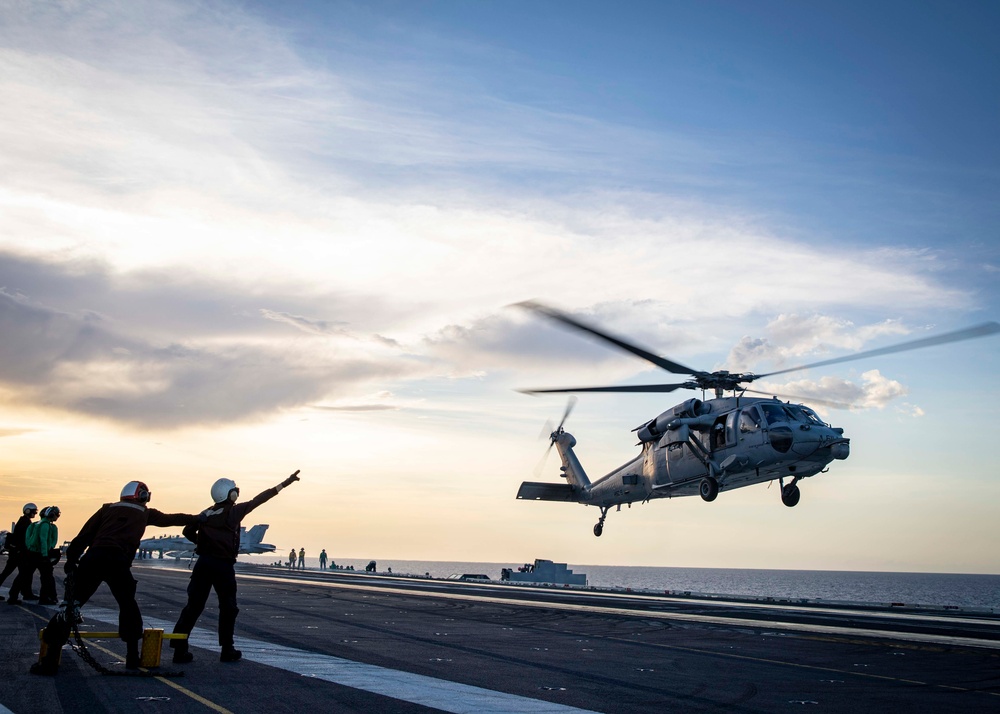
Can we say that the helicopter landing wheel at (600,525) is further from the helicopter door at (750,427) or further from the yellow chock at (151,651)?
the yellow chock at (151,651)

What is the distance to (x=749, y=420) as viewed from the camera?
103ft

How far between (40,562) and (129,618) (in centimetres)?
1234

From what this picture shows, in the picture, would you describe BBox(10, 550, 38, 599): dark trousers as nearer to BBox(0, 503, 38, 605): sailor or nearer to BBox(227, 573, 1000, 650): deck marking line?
BBox(0, 503, 38, 605): sailor

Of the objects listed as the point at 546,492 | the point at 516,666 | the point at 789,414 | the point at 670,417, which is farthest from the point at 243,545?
the point at 516,666

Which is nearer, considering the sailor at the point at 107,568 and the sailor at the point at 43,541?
the sailor at the point at 107,568

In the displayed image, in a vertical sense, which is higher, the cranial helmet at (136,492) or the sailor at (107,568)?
the cranial helmet at (136,492)

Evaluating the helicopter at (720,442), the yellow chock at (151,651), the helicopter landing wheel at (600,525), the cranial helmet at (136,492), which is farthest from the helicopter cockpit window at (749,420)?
the yellow chock at (151,651)

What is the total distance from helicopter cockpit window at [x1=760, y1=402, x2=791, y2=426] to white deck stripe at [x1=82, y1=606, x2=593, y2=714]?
70.1 feet

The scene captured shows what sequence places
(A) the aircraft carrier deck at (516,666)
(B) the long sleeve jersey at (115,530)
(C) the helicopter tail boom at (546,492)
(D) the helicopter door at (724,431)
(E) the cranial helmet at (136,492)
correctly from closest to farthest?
(A) the aircraft carrier deck at (516,666) → (B) the long sleeve jersey at (115,530) → (E) the cranial helmet at (136,492) → (D) the helicopter door at (724,431) → (C) the helicopter tail boom at (546,492)

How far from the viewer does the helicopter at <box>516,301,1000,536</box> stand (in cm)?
3025

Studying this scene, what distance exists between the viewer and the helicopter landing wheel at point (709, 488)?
33406mm

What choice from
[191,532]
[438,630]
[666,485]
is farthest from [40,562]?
[666,485]

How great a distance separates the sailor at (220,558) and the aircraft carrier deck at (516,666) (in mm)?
483

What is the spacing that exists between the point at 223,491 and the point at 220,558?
35.6 inches
